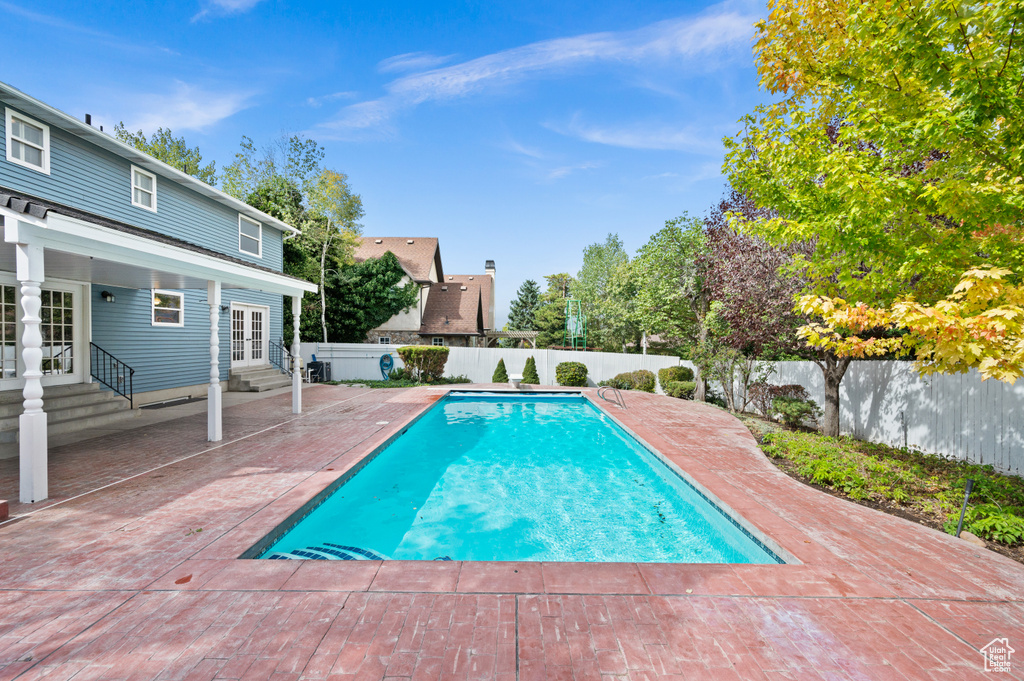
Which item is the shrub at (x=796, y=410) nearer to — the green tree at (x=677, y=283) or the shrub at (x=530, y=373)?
the green tree at (x=677, y=283)

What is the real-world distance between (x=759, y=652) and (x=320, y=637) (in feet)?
8.69

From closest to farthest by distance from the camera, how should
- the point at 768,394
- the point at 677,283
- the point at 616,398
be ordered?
1. the point at 768,394
2. the point at 616,398
3. the point at 677,283

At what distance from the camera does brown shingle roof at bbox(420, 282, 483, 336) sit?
26.8 meters

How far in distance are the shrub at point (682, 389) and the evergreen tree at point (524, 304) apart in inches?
1746

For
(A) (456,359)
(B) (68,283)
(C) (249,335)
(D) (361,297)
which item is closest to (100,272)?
(B) (68,283)

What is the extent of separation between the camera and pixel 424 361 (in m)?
18.9

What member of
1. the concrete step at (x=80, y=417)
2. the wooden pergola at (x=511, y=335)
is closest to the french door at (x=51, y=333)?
the concrete step at (x=80, y=417)

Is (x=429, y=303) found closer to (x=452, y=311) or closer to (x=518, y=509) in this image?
(x=452, y=311)

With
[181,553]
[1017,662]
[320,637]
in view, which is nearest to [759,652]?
[1017,662]

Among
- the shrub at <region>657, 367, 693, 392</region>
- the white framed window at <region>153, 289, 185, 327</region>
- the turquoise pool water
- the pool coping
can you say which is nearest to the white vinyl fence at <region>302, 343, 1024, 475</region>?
the shrub at <region>657, 367, 693, 392</region>

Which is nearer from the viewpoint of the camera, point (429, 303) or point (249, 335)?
point (249, 335)

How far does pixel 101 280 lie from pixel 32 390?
6.35 metres

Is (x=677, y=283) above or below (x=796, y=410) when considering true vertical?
above

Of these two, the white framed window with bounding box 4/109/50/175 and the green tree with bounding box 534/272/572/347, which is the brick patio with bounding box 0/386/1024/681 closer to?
the white framed window with bounding box 4/109/50/175
